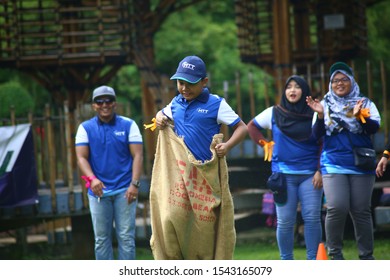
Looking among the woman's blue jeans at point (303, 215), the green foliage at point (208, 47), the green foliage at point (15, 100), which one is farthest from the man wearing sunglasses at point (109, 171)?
the green foliage at point (208, 47)

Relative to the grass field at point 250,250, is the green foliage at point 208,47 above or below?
above

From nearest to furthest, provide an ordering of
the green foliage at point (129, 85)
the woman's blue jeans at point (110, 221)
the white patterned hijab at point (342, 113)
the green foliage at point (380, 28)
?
the white patterned hijab at point (342, 113) < the woman's blue jeans at point (110, 221) < the green foliage at point (380, 28) < the green foliage at point (129, 85)

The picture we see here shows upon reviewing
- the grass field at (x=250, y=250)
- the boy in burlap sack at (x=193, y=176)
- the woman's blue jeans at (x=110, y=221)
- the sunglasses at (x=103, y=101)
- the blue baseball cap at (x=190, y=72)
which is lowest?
the grass field at (x=250, y=250)

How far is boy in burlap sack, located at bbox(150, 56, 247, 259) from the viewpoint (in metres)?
7.75

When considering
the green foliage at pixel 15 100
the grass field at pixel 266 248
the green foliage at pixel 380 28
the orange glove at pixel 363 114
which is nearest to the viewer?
the orange glove at pixel 363 114

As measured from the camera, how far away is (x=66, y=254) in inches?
582

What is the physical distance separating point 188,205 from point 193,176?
22 centimetres

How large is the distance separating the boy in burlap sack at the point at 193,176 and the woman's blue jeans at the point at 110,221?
5.66 ft

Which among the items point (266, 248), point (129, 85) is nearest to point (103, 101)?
point (266, 248)

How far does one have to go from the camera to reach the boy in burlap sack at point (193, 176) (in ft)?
25.4

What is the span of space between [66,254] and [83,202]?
239 cm

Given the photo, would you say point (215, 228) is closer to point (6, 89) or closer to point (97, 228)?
point (97, 228)

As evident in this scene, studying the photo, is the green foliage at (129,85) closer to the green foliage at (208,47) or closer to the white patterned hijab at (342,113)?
the green foliage at (208,47)
